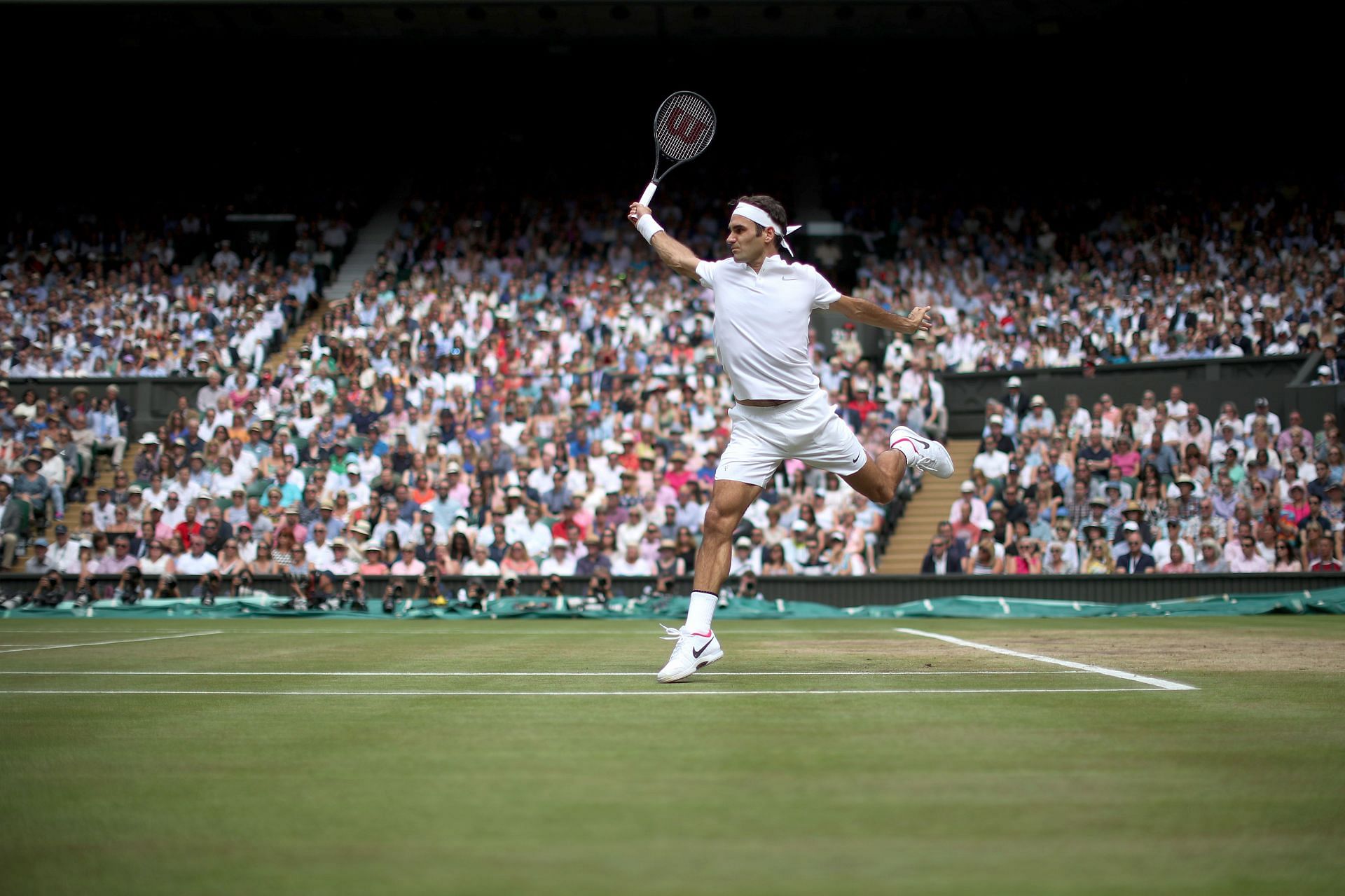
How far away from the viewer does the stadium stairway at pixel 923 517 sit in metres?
19.8

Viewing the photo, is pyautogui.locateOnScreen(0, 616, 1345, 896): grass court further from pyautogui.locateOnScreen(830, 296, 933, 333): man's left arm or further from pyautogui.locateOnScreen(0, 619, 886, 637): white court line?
pyautogui.locateOnScreen(0, 619, 886, 637): white court line

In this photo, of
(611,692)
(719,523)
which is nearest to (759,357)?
(719,523)

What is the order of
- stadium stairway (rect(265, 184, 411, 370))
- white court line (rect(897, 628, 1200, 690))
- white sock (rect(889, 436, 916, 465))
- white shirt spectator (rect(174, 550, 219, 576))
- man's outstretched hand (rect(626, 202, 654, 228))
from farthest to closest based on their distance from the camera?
stadium stairway (rect(265, 184, 411, 370))
white shirt spectator (rect(174, 550, 219, 576))
white sock (rect(889, 436, 916, 465))
man's outstretched hand (rect(626, 202, 654, 228))
white court line (rect(897, 628, 1200, 690))

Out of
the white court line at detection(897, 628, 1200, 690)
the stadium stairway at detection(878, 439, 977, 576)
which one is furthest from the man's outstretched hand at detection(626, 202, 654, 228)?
the stadium stairway at detection(878, 439, 977, 576)

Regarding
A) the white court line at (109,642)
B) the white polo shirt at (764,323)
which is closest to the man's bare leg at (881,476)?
the white polo shirt at (764,323)

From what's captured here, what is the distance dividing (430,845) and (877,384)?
20.2 m

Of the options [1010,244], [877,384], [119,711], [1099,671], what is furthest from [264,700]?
[1010,244]

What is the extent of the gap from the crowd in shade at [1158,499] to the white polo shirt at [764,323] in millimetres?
10446

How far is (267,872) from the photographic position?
3.06 meters

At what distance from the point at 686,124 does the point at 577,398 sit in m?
12.5

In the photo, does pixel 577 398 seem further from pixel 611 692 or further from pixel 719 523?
pixel 611 692

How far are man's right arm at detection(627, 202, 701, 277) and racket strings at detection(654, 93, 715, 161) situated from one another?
2161 mm

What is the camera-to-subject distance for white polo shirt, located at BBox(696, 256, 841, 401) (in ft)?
24.7

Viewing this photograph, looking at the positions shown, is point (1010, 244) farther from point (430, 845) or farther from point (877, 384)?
point (430, 845)
